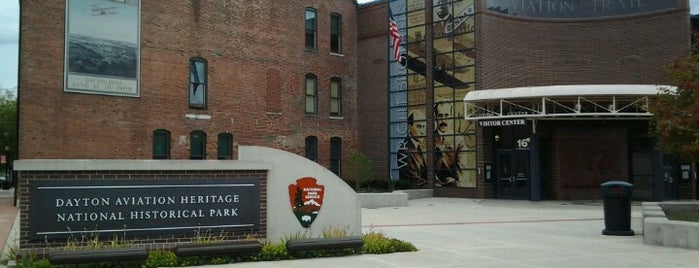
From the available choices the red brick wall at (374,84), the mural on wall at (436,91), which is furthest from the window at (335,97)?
the mural on wall at (436,91)

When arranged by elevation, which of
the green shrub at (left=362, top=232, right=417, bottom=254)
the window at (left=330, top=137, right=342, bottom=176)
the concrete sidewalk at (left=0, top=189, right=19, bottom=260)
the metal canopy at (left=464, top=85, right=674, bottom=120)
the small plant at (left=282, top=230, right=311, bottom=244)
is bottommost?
the concrete sidewalk at (left=0, top=189, right=19, bottom=260)

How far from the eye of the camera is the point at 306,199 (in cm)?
1270

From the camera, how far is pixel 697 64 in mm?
15266

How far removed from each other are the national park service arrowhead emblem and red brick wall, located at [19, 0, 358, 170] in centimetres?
1600

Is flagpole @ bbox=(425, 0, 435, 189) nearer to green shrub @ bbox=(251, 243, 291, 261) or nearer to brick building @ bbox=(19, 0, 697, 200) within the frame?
brick building @ bbox=(19, 0, 697, 200)

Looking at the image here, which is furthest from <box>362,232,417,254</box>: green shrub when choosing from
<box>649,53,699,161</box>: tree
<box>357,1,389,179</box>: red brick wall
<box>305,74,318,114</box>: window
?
<box>357,1,389,179</box>: red brick wall

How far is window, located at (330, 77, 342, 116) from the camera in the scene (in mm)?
34750

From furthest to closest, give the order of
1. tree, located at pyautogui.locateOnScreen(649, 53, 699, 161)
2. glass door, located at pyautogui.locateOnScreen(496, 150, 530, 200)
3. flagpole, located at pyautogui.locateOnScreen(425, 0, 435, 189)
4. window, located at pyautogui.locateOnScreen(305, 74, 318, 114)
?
window, located at pyautogui.locateOnScreen(305, 74, 318, 114) < flagpole, located at pyautogui.locateOnScreen(425, 0, 435, 189) < glass door, located at pyautogui.locateOnScreen(496, 150, 530, 200) < tree, located at pyautogui.locateOnScreen(649, 53, 699, 161)

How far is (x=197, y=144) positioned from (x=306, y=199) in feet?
58.1

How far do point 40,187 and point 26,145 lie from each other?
15.8 m

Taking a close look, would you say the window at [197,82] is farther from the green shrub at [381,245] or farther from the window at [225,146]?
the green shrub at [381,245]

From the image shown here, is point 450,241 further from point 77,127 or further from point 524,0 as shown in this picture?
point 524,0

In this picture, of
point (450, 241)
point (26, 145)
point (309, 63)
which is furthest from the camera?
point (309, 63)

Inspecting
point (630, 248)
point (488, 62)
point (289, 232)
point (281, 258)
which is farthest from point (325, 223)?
point (488, 62)
